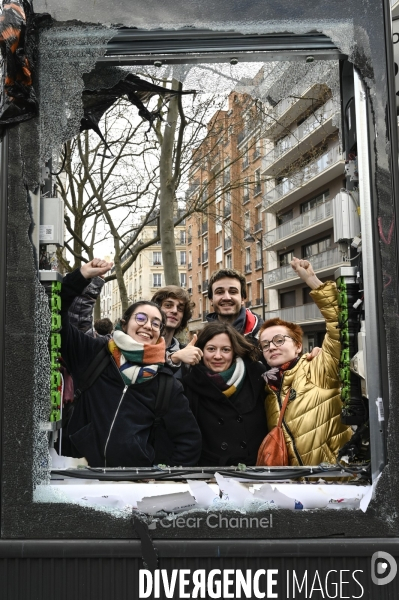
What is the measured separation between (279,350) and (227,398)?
0.37 metres

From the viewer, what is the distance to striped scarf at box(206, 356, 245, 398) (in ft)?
9.94

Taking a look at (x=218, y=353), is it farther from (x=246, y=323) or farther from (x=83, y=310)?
(x=83, y=310)

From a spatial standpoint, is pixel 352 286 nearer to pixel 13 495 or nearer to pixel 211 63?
pixel 211 63

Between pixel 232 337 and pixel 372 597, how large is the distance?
5.08ft

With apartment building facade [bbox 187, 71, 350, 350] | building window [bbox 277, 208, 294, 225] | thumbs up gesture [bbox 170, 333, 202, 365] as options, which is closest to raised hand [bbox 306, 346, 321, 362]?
thumbs up gesture [bbox 170, 333, 202, 365]

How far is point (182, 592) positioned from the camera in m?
1.89

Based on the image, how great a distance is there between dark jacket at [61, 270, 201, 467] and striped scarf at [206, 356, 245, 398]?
286mm

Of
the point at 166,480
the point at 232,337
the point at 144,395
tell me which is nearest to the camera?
the point at 166,480

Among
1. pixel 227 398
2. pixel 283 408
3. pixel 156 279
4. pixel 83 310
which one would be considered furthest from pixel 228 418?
pixel 156 279

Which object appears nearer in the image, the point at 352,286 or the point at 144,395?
the point at 352,286

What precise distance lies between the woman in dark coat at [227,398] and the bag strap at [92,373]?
20.0 inches

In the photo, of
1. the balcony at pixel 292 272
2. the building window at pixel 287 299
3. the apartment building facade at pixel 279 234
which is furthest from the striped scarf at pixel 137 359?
the building window at pixel 287 299

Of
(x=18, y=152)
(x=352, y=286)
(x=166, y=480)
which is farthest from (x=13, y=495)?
(x=352, y=286)

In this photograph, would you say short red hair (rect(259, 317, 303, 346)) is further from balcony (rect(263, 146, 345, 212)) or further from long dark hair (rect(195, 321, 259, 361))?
balcony (rect(263, 146, 345, 212))
